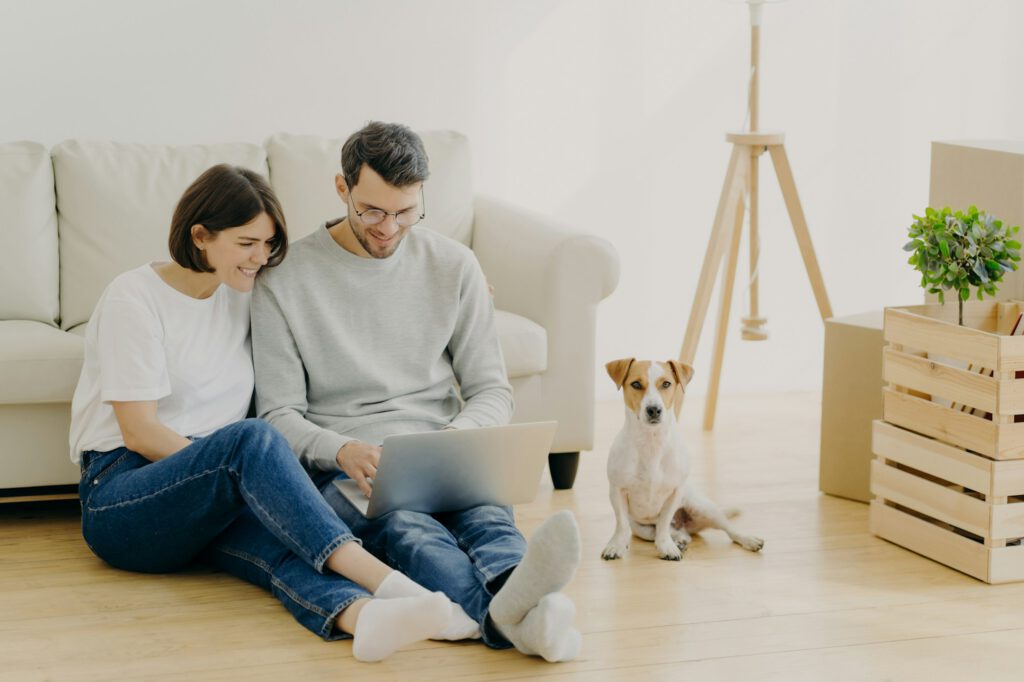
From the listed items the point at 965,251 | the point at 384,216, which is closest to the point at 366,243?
the point at 384,216

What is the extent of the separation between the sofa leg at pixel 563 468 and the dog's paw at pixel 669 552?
0.56 m

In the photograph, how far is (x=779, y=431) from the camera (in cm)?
379

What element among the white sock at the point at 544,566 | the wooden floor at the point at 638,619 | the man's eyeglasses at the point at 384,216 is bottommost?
the wooden floor at the point at 638,619

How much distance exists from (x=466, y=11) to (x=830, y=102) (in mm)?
1293

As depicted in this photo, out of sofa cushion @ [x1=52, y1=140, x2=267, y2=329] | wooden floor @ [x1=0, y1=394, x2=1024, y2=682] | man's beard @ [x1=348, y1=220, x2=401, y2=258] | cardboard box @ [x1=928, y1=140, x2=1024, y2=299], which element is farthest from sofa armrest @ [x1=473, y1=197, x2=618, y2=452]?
sofa cushion @ [x1=52, y1=140, x2=267, y2=329]

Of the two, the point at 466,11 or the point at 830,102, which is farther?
the point at 830,102

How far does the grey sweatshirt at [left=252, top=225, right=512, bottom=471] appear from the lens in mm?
2441

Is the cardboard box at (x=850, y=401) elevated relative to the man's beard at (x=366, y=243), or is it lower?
lower

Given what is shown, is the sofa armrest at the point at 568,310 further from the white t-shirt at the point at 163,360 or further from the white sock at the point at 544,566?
the white sock at the point at 544,566

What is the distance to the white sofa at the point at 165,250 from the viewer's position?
121 inches

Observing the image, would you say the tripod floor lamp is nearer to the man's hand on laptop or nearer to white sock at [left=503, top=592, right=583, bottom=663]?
the man's hand on laptop

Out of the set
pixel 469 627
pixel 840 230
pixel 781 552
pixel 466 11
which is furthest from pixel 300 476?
pixel 840 230

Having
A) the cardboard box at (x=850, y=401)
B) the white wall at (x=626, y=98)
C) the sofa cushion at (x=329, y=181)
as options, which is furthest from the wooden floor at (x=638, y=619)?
the white wall at (x=626, y=98)

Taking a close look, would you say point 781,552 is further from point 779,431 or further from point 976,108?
point 976,108
